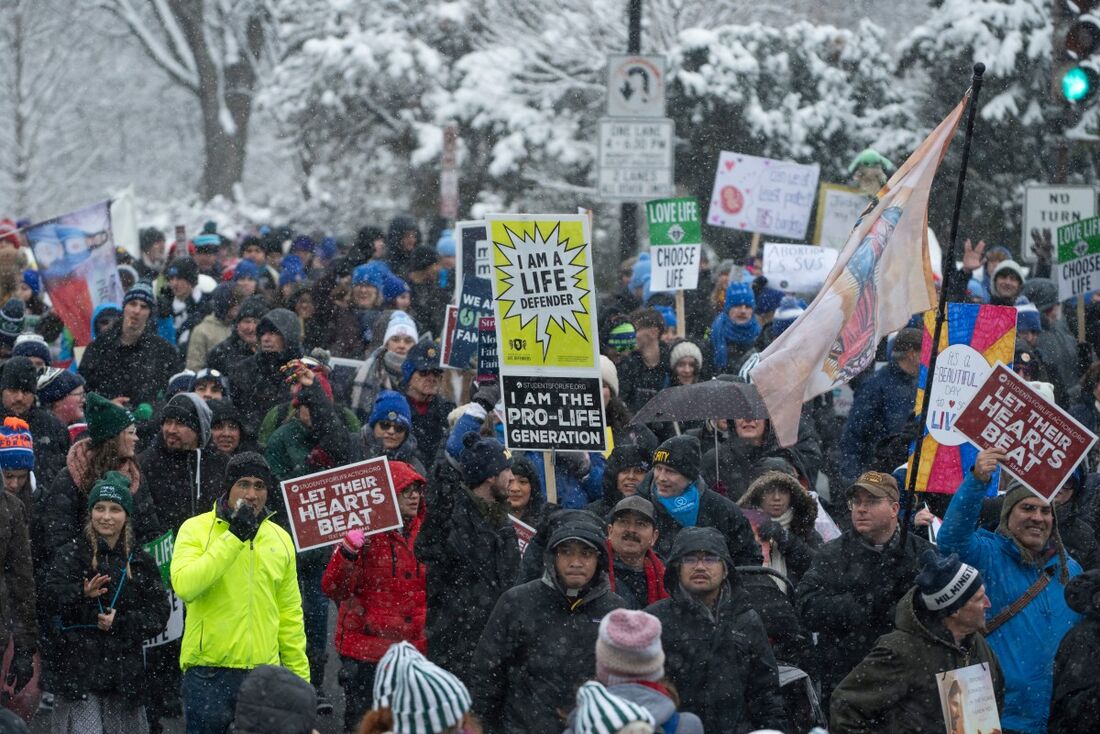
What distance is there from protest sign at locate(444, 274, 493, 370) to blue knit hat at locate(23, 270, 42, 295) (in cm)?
603

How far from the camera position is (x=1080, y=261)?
13.3m

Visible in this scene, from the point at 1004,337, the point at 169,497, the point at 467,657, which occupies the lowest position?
the point at 467,657

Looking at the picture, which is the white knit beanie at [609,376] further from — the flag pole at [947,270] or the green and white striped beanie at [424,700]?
the green and white striped beanie at [424,700]

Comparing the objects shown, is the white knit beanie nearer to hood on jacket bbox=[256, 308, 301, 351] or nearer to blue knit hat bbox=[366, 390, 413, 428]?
blue knit hat bbox=[366, 390, 413, 428]

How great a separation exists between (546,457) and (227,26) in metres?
33.4

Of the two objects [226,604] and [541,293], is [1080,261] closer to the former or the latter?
[541,293]

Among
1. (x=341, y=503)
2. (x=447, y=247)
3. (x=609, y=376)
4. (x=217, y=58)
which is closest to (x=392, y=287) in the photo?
(x=609, y=376)

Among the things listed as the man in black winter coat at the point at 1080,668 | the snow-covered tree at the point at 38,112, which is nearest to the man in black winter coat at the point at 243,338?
the man in black winter coat at the point at 1080,668

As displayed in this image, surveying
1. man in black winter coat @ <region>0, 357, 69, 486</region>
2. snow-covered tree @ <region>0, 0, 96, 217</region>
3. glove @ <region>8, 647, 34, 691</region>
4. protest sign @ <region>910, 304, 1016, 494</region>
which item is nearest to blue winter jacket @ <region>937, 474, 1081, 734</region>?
protest sign @ <region>910, 304, 1016, 494</region>

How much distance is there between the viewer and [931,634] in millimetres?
6301

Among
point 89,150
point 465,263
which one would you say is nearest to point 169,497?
point 465,263

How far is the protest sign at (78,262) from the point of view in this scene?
1338 centimetres

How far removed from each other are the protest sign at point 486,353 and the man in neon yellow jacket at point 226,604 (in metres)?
2.56

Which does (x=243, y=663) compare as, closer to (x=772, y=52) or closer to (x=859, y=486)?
(x=859, y=486)
